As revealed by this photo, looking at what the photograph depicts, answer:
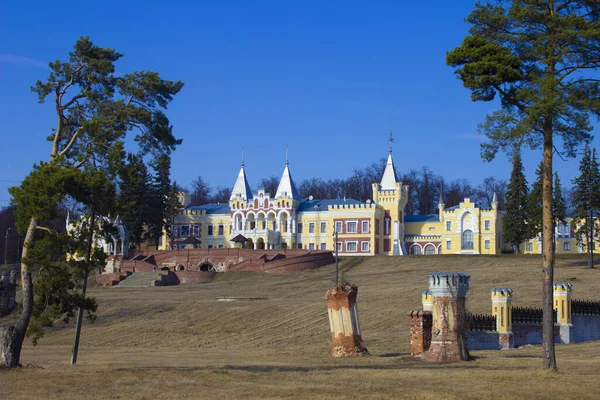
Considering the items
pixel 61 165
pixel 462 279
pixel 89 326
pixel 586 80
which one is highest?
pixel 586 80

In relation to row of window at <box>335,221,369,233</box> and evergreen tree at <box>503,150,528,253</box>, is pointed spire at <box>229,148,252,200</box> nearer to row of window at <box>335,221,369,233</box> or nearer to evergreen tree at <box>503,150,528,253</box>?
row of window at <box>335,221,369,233</box>

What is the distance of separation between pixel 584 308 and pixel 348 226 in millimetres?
50996

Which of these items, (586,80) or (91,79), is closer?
(586,80)

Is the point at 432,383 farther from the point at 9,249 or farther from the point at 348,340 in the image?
the point at 9,249

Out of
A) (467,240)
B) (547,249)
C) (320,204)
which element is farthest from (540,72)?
(320,204)

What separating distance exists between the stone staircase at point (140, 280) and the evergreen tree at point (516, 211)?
94.8 feet

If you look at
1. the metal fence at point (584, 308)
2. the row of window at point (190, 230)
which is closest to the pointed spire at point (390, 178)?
the row of window at point (190, 230)

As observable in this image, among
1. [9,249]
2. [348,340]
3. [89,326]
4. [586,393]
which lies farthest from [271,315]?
[9,249]

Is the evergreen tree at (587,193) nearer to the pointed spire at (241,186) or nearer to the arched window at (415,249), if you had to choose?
the arched window at (415,249)

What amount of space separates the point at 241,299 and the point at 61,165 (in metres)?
27.8

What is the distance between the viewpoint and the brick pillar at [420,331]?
19.6 meters

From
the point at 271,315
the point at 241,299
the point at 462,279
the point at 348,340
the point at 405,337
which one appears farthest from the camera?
the point at 241,299

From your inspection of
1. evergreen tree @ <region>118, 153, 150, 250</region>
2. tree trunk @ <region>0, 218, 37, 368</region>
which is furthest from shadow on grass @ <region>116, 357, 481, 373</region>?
evergreen tree @ <region>118, 153, 150, 250</region>

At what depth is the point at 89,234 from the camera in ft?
58.4
